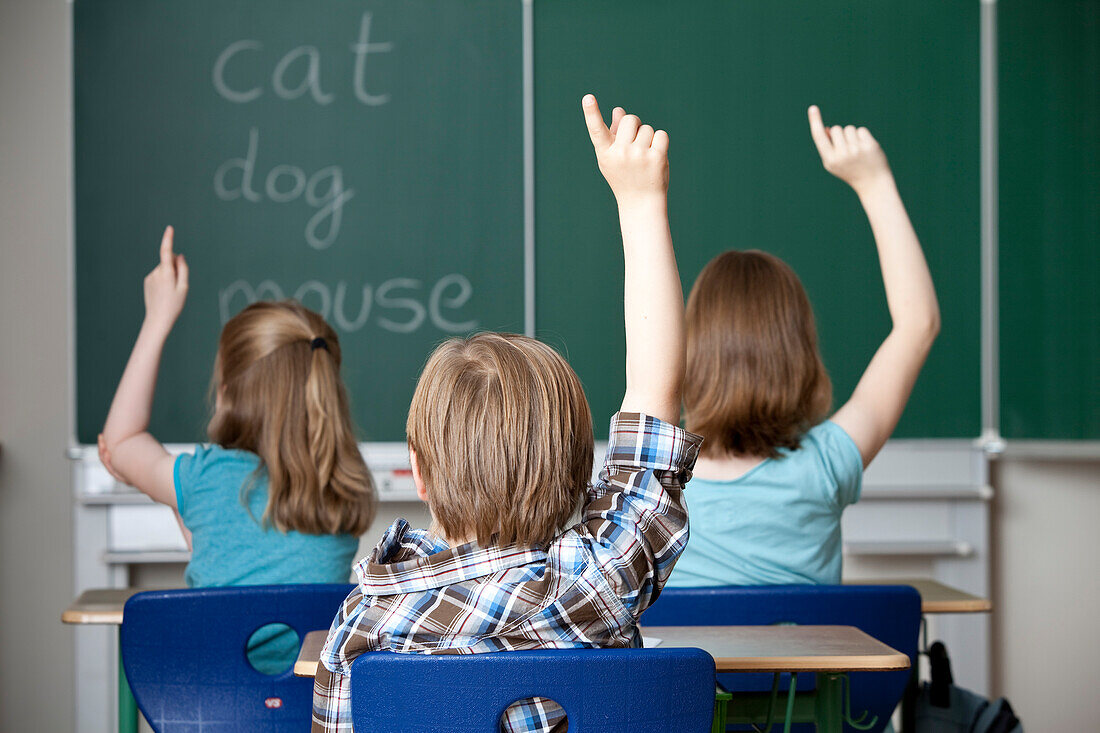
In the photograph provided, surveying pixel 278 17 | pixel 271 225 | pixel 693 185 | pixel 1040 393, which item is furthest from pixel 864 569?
pixel 278 17

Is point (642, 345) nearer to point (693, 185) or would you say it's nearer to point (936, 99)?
point (693, 185)

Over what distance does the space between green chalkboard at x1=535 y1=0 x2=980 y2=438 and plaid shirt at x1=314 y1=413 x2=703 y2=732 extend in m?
2.14

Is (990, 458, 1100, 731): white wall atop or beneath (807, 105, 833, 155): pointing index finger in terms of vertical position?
beneath

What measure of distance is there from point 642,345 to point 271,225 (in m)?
2.28

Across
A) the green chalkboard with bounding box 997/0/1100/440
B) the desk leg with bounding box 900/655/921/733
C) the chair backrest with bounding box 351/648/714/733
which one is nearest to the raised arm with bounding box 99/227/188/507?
the chair backrest with bounding box 351/648/714/733

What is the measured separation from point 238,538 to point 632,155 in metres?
1.30

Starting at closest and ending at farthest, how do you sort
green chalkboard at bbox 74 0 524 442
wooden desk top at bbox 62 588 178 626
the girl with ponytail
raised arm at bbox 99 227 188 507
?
1. wooden desk top at bbox 62 588 178 626
2. the girl with ponytail
3. raised arm at bbox 99 227 188 507
4. green chalkboard at bbox 74 0 524 442

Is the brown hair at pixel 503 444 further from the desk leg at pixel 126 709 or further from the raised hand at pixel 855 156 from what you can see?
the desk leg at pixel 126 709

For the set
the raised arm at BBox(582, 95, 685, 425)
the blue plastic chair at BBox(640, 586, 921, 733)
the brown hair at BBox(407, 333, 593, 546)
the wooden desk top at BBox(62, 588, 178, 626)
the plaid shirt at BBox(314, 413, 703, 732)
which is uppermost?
the raised arm at BBox(582, 95, 685, 425)

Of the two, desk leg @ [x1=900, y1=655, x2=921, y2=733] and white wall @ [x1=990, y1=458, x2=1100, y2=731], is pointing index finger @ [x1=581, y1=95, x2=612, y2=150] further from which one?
white wall @ [x1=990, y1=458, x2=1100, y2=731]

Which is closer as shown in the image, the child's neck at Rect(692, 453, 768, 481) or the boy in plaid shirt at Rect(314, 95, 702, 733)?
the boy in plaid shirt at Rect(314, 95, 702, 733)

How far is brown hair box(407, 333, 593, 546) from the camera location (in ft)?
3.47

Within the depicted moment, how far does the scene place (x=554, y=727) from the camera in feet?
3.39

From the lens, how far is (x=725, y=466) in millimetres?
1932
